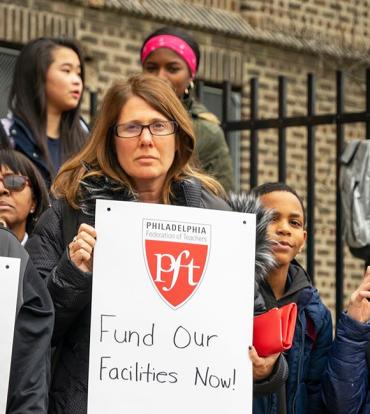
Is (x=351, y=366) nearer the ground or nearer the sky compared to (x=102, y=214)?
nearer the ground

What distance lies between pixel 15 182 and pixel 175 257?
1436 millimetres

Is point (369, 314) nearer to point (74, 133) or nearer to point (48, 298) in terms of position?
point (48, 298)

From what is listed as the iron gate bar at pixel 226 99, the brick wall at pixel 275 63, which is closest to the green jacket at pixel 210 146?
the iron gate bar at pixel 226 99

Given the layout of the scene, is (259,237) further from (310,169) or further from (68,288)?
(310,169)

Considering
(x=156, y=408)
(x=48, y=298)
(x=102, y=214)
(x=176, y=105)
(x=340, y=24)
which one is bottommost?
(x=156, y=408)

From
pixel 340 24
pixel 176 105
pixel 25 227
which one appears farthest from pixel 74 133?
pixel 340 24

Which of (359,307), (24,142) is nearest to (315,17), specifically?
(24,142)

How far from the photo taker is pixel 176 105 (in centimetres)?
498

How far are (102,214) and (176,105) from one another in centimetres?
53

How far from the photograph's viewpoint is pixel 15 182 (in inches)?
237

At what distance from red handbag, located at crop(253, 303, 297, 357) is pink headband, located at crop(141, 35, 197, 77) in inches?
118

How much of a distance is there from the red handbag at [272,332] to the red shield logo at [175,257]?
28 cm

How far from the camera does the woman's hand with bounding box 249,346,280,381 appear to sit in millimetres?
4758

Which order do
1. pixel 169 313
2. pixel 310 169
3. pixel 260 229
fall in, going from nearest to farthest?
pixel 169 313
pixel 260 229
pixel 310 169
